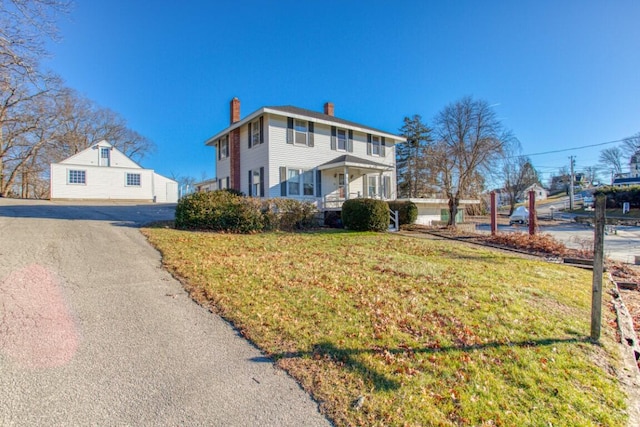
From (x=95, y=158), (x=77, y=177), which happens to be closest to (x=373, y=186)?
(x=95, y=158)

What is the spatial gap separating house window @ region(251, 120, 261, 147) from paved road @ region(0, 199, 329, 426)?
1303 cm

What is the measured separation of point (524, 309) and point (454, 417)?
3.22 meters

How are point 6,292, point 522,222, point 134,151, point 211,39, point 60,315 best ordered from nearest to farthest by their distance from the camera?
point 60,315 → point 6,292 → point 211,39 → point 522,222 → point 134,151

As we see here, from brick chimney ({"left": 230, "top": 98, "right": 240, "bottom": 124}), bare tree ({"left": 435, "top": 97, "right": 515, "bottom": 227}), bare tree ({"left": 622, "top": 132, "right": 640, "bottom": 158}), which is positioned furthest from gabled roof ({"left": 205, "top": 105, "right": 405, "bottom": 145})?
bare tree ({"left": 622, "top": 132, "right": 640, "bottom": 158})

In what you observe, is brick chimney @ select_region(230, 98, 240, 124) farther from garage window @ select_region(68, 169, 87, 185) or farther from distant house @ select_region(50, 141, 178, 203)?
garage window @ select_region(68, 169, 87, 185)

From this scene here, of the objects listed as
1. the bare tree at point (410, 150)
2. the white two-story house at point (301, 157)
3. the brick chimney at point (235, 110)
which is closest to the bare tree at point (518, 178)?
the bare tree at point (410, 150)

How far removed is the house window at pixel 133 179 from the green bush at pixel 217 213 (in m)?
23.8

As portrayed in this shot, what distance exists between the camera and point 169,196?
34594 millimetres

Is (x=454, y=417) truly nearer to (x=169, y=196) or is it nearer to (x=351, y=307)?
(x=351, y=307)

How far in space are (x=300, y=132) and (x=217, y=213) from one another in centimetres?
795

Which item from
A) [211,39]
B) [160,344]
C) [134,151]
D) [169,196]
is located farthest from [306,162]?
[134,151]

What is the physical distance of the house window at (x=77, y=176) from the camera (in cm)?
2805

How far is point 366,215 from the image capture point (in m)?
14.3

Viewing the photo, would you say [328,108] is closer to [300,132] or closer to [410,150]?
[300,132]
